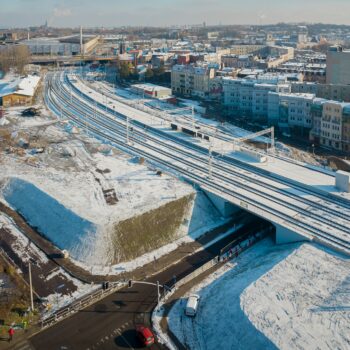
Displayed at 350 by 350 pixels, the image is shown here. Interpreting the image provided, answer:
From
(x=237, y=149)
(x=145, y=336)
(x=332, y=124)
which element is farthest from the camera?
(x=332, y=124)

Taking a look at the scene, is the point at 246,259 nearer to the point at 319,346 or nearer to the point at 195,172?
the point at 319,346

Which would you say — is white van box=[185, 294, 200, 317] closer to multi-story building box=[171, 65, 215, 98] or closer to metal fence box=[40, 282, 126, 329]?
metal fence box=[40, 282, 126, 329]

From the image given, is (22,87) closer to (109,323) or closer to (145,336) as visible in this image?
(109,323)

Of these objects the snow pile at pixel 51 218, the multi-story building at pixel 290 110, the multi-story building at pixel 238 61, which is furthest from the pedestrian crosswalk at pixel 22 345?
the multi-story building at pixel 238 61

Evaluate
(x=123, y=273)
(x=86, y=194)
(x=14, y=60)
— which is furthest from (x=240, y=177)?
(x=14, y=60)

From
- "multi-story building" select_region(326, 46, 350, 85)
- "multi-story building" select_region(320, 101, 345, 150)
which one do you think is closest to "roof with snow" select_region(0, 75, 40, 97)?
"multi-story building" select_region(320, 101, 345, 150)

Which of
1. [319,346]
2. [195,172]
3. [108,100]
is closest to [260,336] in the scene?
[319,346]
